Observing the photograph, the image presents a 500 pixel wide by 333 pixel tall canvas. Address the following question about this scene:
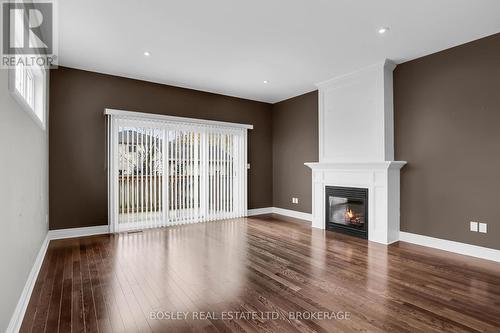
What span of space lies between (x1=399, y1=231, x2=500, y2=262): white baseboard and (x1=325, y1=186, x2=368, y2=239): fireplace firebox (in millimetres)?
640

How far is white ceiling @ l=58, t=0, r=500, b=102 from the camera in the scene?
2902 millimetres

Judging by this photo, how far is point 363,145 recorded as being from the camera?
15.4 feet

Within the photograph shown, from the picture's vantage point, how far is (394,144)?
4520 millimetres

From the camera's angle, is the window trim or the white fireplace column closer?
the window trim

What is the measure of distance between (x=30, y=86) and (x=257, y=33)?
2871 millimetres

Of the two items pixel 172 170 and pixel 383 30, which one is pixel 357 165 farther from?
pixel 172 170

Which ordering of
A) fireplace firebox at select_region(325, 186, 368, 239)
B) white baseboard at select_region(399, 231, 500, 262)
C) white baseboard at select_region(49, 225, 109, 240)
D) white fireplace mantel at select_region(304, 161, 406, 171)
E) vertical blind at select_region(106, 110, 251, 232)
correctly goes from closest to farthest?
white baseboard at select_region(399, 231, 500, 262) → white fireplace mantel at select_region(304, 161, 406, 171) → white baseboard at select_region(49, 225, 109, 240) → fireplace firebox at select_region(325, 186, 368, 239) → vertical blind at select_region(106, 110, 251, 232)

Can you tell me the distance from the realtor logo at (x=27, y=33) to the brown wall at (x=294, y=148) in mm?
4774

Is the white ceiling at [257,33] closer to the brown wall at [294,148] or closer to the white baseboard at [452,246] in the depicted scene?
the brown wall at [294,148]

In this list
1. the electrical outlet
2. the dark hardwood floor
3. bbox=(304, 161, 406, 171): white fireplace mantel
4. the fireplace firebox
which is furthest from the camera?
the fireplace firebox

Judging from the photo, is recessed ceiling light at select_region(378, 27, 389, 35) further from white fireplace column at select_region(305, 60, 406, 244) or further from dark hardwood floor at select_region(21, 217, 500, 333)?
dark hardwood floor at select_region(21, 217, 500, 333)

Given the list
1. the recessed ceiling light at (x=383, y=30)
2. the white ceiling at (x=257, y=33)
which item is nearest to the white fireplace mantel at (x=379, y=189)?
the white ceiling at (x=257, y=33)

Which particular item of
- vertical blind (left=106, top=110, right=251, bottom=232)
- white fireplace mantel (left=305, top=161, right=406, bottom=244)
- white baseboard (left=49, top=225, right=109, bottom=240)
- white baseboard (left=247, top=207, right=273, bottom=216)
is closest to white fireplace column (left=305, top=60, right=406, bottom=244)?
white fireplace mantel (left=305, top=161, right=406, bottom=244)

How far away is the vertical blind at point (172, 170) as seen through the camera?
500 cm
